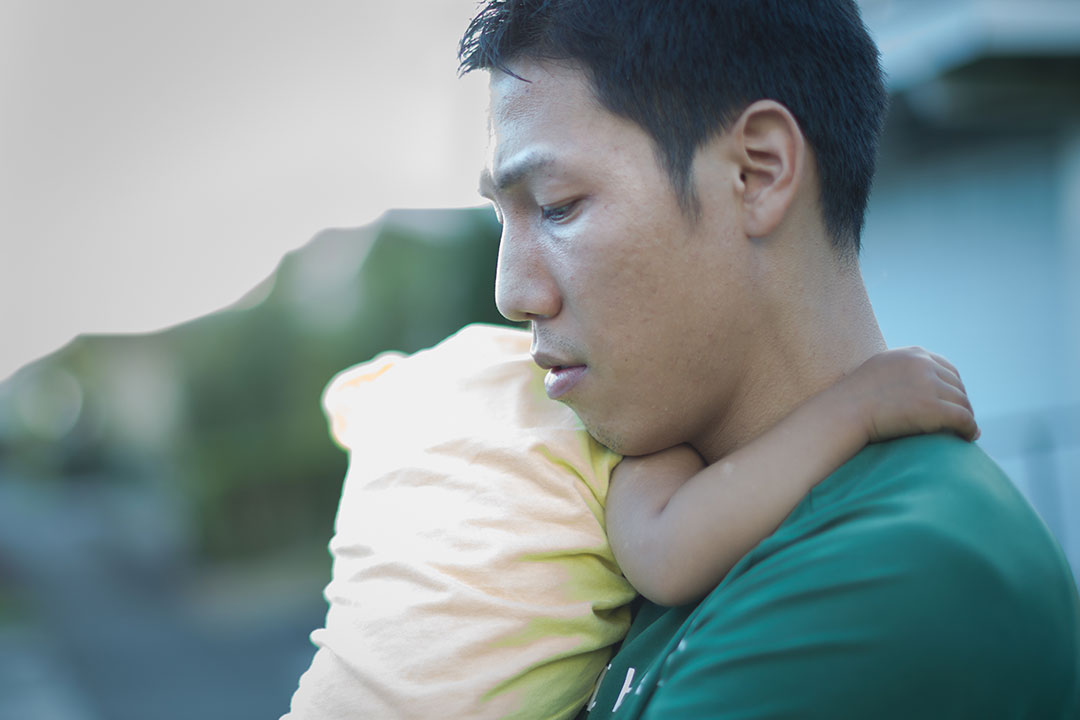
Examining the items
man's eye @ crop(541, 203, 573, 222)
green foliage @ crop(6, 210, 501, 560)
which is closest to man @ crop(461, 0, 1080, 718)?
man's eye @ crop(541, 203, 573, 222)

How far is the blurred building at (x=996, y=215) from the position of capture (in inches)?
271

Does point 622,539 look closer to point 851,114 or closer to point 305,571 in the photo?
point 851,114

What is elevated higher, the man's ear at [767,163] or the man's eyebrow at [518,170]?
the man's eyebrow at [518,170]

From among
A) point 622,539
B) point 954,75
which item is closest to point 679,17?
point 622,539

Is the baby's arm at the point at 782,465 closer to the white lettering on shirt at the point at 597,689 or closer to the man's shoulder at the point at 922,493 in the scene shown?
the man's shoulder at the point at 922,493

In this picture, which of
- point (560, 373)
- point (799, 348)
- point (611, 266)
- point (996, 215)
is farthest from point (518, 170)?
point (996, 215)

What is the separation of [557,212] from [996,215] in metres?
7.33

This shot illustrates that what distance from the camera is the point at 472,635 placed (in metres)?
1.35

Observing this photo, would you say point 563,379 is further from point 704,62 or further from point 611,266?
point 704,62

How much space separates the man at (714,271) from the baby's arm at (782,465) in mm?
30

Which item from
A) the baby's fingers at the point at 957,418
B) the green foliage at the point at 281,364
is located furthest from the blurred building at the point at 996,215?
the baby's fingers at the point at 957,418

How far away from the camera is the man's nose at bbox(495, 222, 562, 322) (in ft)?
4.78

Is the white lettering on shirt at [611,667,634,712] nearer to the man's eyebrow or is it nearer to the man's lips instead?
the man's lips

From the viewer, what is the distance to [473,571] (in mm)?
1386
